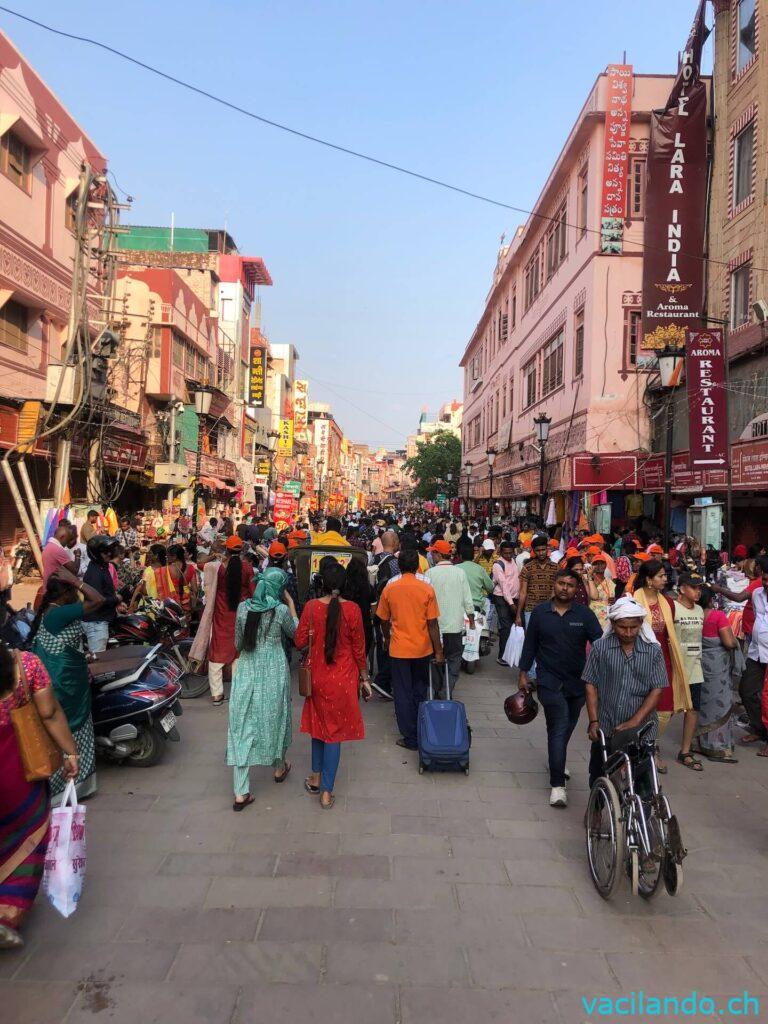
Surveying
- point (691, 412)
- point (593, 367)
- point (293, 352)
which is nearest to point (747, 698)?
point (691, 412)

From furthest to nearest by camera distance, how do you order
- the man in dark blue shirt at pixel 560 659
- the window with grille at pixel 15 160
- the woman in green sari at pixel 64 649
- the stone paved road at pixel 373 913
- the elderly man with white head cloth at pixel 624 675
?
the window with grille at pixel 15 160, the man in dark blue shirt at pixel 560 659, the woman in green sari at pixel 64 649, the elderly man with white head cloth at pixel 624 675, the stone paved road at pixel 373 913

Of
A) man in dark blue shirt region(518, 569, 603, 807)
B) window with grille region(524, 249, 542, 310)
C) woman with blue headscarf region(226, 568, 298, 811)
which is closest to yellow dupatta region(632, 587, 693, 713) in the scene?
man in dark blue shirt region(518, 569, 603, 807)

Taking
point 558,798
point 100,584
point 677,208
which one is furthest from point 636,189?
point 558,798

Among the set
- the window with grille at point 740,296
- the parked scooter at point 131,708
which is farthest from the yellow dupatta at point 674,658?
the window with grille at point 740,296

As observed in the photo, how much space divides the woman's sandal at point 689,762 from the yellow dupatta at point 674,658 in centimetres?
55

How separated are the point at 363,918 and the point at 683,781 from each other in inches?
131

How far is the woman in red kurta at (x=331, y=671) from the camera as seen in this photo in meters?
4.94

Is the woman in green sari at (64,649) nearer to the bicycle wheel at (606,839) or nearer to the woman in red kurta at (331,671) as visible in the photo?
the woman in red kurta at (331,671)

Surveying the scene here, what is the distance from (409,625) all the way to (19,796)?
3365 millimetres

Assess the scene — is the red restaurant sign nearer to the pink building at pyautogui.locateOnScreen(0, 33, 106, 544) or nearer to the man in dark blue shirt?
the man in dark blue shirt

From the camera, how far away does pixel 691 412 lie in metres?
13.5

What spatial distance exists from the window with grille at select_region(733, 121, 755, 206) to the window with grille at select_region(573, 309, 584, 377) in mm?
5865

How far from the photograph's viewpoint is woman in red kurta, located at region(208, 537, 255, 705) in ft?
23.0

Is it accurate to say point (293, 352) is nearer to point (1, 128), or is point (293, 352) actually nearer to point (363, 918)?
point (1, 128)
